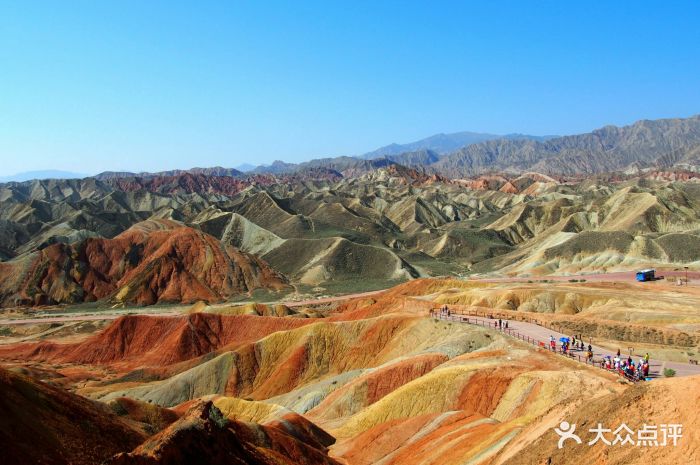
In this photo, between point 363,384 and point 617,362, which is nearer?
point 617,362

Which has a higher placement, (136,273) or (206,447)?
(206,447)

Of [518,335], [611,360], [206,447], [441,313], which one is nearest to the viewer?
[206,447]

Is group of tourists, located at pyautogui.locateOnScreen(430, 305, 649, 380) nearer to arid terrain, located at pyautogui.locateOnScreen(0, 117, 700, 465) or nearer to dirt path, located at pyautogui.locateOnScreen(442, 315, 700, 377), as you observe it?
arid terrain, located at pyautogui.locateOnScreen(0, 117, 700, 465)

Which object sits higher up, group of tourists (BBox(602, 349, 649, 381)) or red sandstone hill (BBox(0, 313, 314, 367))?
group of tourists (BBox(602, 349, 649, 381))

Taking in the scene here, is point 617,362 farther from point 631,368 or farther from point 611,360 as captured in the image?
point 611,360

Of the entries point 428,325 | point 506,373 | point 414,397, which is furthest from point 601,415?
point 428,325

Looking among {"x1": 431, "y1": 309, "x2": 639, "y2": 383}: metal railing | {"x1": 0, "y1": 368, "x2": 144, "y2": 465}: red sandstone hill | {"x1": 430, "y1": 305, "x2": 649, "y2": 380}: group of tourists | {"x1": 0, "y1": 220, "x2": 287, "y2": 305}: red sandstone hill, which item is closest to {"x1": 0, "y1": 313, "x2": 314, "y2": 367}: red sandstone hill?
{"x1": 431, "y1": 309, "x2": 639, "y2": 383}: metal railing

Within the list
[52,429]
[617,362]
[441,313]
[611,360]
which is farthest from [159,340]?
[617,362]

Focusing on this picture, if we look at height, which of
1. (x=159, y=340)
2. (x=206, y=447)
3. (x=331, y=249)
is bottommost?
(x=159, y=340)
